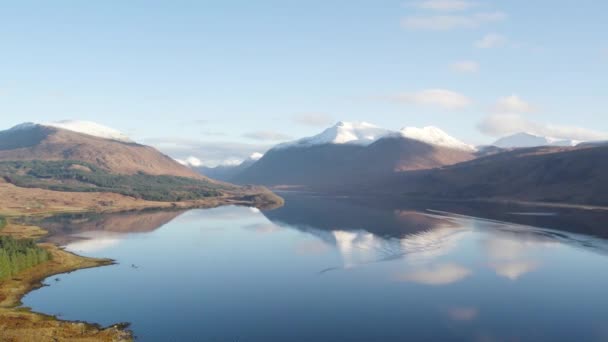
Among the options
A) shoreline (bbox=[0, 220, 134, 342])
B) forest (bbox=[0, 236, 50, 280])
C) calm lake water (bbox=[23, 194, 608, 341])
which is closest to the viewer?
shoreline (bbox=[0, 220, 134, 342])

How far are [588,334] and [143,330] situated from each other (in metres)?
65.6

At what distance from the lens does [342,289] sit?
105125 mm

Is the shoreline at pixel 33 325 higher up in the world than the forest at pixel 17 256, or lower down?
lower down

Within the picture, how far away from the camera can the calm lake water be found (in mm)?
80438

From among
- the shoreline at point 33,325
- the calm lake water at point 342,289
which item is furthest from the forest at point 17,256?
the calm lake water at point 342,289

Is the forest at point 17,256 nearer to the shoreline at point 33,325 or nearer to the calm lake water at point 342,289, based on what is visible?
the shoreline at point 33,325

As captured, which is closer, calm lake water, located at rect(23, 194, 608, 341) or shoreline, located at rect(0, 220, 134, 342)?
shoreline, located at rect(0, 220, 134, 342)

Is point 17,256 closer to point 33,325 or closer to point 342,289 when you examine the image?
point 33,325

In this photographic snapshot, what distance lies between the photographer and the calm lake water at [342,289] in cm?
8044

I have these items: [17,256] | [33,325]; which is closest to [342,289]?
[33,325]

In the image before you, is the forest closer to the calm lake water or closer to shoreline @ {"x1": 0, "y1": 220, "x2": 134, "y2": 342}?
shoreline @ {"x1": 0, "y1": 220, "x2": 134, "y2": 342}

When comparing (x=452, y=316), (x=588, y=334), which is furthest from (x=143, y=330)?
(x=588, y=334)

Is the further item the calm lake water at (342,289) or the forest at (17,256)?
the forest at (17,256)

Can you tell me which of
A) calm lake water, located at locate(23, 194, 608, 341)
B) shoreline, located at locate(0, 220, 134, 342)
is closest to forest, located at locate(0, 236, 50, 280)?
shoreline, located at locate(0, 220, 134, 342)
